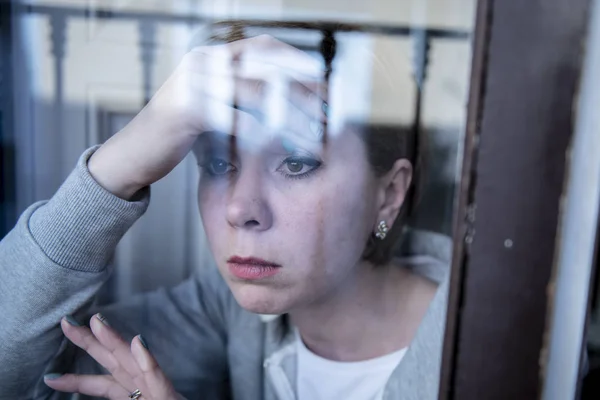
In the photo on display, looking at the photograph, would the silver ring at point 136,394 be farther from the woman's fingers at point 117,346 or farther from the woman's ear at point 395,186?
the woman's ear at point 395,186

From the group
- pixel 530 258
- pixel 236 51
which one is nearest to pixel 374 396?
pixel 530 258

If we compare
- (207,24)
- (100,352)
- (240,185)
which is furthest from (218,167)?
(100,352)

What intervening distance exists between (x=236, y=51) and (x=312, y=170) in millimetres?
159

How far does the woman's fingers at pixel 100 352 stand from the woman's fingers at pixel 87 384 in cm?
2

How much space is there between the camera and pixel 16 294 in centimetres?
64

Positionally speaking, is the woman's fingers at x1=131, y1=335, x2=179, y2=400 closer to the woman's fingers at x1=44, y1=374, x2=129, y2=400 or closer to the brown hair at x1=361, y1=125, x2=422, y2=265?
the woman's fingers at x1=44, y1=374, x2=129, y2=400

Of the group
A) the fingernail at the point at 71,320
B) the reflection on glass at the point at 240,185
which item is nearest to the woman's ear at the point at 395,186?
the reflection on glass at the point at 240,185

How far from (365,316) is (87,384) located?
1.25ft

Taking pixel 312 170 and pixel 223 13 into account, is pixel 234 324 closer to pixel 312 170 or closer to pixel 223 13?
pixel 312 170

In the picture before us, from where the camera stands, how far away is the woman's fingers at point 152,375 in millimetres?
663

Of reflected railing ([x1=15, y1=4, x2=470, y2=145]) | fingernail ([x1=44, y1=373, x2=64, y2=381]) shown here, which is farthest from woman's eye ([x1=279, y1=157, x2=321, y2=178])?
fingernail ([x1=44, y1=373, x2=64, y2=381])

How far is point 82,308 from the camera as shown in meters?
0.67

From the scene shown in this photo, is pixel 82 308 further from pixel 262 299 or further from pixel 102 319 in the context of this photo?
pixel 262 299

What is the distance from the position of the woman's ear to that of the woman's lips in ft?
0.50
